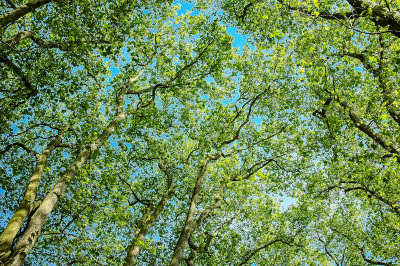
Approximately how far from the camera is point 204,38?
17109 mm

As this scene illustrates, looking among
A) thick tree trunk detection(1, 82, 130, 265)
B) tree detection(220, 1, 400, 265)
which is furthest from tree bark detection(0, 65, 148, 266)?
tree detection(220, 1, 400, 265)

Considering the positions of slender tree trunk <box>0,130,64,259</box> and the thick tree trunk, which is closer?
the thick tree trunk

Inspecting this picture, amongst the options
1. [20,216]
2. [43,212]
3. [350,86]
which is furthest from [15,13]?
[350,86]

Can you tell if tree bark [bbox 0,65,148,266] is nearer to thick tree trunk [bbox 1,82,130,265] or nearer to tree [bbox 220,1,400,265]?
thick tree trunk [bbox 1,82,130,265]

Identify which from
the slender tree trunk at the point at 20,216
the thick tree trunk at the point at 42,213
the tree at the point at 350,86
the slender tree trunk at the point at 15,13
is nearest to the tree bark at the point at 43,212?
the thick tree trunk at the point at 42,213

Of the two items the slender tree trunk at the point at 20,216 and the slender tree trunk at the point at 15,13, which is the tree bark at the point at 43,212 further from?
the slender tree trunk at the point at 15,13

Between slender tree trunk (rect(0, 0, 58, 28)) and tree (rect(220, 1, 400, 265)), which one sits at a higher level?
tree (rect(220, 1, 400, 265))

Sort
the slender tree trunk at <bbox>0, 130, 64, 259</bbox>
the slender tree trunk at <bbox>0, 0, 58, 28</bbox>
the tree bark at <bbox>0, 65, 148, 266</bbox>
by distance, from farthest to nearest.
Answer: the slender tree trunk at <bbox>0, 0, 58, 28</bbox>, the slender tree trunk at <bbox>0, 130, 64, 259</bbox>, the tree bark at <bbox>0, 65, 148, 266</bbox>

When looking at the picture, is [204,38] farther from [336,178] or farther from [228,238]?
[228,238]

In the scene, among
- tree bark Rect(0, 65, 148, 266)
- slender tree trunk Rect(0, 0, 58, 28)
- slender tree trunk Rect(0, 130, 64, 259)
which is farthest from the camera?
slender tree trunk Rect(0, 0, 58, 28)

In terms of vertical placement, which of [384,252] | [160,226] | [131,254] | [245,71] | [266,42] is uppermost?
[245,71]

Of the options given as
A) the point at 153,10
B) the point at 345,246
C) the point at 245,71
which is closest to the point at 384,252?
the point at 345,246

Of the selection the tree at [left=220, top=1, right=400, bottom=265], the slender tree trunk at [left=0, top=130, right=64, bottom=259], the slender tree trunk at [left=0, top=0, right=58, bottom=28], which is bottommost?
the slender tree trunk at [left=0, top=130, right=64, bottom=259]

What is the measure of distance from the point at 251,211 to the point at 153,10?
18.4m
